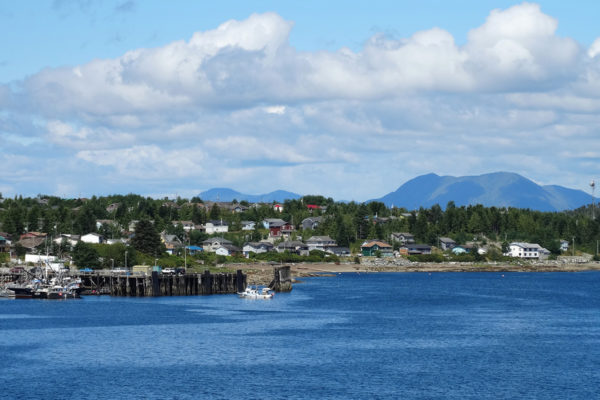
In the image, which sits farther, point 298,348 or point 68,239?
point 68,239

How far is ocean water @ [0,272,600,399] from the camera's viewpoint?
5441 cm

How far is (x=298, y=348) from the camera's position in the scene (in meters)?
70.1

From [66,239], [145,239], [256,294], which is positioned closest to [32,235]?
[66,239]

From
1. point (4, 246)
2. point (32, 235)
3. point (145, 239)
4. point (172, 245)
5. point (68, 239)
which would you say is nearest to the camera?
point (145, 239)

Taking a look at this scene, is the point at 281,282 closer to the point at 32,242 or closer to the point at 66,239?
the point at 66,239

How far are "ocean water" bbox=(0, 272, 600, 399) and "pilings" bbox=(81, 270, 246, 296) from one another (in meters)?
5.60

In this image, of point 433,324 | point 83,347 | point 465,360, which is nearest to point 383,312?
point 433,324

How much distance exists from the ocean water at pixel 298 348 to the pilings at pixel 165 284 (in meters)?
5.60

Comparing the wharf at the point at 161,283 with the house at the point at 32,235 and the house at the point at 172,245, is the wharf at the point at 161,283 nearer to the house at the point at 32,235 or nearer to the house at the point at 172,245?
the house at the point at 32,235

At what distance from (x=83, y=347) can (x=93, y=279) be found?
60452 millimetres

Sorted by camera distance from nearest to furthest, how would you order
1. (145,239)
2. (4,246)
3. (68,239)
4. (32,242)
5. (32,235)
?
1. (145,239)
2. (4,246)
3. (32,242)
4. (68,239)
5. (32,235)

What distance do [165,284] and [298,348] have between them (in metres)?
57.9

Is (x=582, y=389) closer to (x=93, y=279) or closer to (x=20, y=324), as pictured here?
(x=20, y=324)

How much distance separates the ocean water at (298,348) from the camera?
5441 cm
